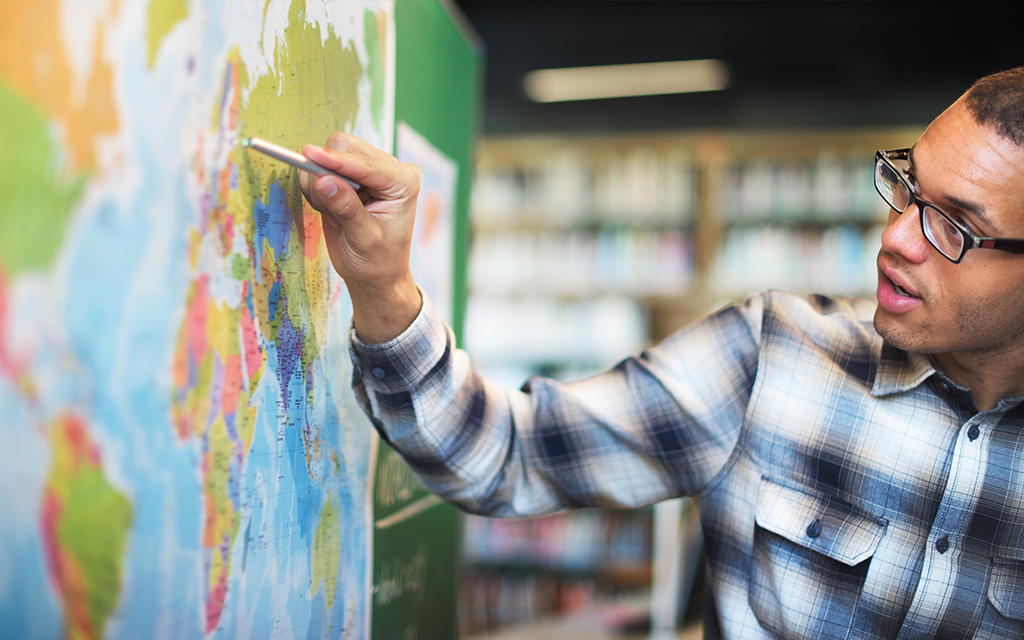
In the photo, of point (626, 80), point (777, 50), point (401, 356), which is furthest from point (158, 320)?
point (777, 50)

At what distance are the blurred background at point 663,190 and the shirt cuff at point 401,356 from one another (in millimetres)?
3100

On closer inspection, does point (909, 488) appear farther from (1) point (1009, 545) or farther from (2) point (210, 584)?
(2) point (210, 584)

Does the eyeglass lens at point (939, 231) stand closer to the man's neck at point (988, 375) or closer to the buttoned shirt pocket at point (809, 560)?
the man's neck at point (988, 375)

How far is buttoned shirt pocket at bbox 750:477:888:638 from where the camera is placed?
0.91 m

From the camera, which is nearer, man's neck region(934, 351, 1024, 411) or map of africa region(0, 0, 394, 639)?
map of africa region(0, 0, 394, 639)

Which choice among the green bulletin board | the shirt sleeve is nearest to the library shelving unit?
the green bulletin board

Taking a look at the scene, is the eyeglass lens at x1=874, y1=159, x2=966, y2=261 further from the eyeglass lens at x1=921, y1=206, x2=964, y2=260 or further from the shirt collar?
the shirt collar

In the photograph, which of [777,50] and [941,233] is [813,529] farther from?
[777,50]

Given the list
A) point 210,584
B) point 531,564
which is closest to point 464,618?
point 531,564

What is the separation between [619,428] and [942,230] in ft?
1.56

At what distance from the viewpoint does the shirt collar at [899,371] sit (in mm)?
918

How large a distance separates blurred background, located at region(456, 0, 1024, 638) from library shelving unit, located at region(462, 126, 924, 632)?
0.01m

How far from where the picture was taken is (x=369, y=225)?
0.67 meters

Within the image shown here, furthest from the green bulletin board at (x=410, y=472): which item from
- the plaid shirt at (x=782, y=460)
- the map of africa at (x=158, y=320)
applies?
the map of africa at (x=158, y=320)
